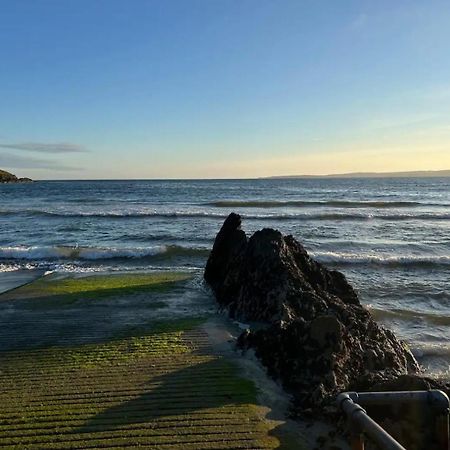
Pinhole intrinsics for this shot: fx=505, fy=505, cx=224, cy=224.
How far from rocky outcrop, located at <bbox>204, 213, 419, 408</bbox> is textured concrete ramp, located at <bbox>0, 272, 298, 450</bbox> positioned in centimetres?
78

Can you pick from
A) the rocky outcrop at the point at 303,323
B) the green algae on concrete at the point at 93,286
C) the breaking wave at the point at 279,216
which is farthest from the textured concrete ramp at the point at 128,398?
the breaking wave at the point at 279,216

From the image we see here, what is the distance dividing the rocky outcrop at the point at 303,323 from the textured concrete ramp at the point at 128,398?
2.56ft

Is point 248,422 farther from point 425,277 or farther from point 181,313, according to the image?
point 425,277

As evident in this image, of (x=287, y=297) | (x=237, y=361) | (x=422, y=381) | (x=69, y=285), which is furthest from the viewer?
(x=69, y=285)

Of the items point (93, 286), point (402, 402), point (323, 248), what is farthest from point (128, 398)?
point (323, 248)

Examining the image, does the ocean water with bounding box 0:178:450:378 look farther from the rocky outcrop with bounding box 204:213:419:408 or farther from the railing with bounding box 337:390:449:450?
the railing with bounding box 337:390:449:450

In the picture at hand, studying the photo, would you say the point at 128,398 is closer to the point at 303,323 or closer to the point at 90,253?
the point at 303,323

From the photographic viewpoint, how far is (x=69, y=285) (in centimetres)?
1589

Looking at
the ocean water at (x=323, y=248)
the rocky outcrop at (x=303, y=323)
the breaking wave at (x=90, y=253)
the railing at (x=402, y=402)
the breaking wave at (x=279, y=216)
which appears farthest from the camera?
the breaking wave at (x=279, y=216)

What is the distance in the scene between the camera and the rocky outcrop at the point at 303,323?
7.63 m

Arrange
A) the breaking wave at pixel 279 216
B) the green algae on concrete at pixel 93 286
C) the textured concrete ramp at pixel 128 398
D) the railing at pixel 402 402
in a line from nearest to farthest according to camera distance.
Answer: the railing at pixel 402 402 → the textured concrete ramp at pixel 128 398 → the green algae on concrete at pixel 93 286 → the breaking wave at pixel 279 216

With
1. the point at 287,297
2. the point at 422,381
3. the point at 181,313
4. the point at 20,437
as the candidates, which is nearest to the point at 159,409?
the point at 20,437

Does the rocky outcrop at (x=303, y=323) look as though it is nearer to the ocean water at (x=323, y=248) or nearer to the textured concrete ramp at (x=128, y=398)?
the textured concrete ramp at (x=128, y=398)

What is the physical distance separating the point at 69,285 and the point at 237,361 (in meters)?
8.81
